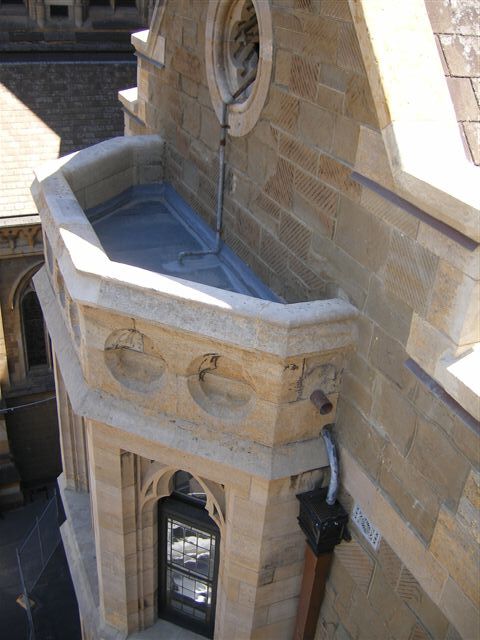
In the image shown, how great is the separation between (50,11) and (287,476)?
1494 cm

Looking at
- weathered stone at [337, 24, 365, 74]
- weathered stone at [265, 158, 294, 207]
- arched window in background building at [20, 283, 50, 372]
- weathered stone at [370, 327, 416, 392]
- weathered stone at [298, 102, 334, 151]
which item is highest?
weathered stone at [337, 24, 365, 74]

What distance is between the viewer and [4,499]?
Answer: 14.1 meters

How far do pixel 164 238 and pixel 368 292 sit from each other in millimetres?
2915

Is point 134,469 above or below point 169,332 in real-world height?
below

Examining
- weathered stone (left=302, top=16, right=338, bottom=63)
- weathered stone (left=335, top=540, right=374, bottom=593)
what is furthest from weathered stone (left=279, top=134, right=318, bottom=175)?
weathered stone (left=335, top=540, right=374, bottom=593)

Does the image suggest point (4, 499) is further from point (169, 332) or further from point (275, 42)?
point (275, 42)

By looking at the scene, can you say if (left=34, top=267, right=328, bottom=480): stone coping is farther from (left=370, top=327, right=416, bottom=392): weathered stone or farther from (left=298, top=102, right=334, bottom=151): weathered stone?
(left=298, top=102, right=334, bottom=151): weathered stone

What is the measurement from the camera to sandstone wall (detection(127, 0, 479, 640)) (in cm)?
321

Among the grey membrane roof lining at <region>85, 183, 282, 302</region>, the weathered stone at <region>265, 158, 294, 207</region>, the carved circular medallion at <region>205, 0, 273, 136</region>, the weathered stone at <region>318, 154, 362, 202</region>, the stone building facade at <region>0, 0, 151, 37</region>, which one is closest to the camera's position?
the weathered stone at <region>318, 154, 362, 202</region>

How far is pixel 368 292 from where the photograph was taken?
3707 millimetres

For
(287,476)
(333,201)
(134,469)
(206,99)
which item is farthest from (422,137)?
(134,469)

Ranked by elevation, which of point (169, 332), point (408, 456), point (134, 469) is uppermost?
point (169, 332)

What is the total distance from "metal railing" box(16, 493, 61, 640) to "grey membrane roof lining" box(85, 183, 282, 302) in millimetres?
7965

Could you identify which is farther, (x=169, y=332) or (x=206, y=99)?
(x=206, y=99)
